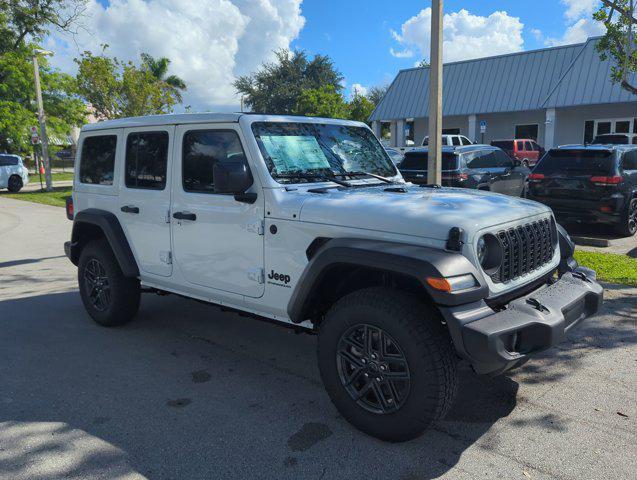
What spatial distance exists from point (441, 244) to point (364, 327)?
0.65 metres

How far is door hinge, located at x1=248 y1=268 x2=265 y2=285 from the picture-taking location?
3.65 meters

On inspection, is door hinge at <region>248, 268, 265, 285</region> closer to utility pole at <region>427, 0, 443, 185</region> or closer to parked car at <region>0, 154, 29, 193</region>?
utility pole at <region>427, 0, 443, 185</region>

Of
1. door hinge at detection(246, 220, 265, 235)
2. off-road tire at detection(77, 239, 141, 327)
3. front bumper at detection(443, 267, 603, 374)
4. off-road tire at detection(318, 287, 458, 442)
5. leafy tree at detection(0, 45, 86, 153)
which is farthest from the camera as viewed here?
leafy tree at detection(0, 45, 86, 153)

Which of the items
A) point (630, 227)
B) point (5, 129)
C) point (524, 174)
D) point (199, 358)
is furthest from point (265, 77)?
point (199, 358)

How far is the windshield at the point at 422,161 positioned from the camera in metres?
11.2

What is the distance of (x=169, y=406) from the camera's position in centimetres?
360

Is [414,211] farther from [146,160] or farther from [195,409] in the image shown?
[146,160]

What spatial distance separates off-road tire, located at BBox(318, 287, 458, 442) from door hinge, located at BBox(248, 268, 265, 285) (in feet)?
2.20

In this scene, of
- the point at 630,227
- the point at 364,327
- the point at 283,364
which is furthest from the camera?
the point at 630,227

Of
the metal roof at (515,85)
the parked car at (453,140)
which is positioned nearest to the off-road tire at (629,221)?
the parked car at (453,140)

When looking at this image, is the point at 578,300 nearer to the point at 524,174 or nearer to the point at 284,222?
the point at 284,222

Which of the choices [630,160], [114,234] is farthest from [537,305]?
[630,160]

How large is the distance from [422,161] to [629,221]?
420 centimetres

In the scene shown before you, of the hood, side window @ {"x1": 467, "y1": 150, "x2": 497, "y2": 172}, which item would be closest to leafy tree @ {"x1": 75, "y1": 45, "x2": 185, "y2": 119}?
side window @ {"x1": 467, "y1": 150, "x2": 497, "y2": 172}
